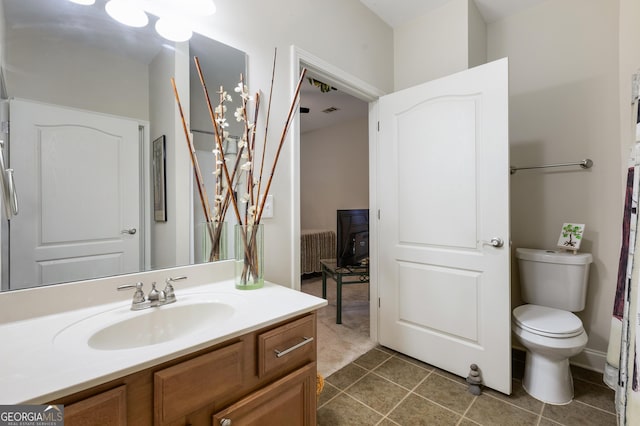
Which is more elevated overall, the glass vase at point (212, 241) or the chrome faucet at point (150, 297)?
the glass vase at point (212, 241)

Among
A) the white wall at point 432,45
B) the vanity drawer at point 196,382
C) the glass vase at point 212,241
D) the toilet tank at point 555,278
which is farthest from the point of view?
the white wall at point 432,45

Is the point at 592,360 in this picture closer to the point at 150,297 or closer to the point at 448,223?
the point at 448,223

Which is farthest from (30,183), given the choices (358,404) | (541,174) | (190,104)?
(541,174)

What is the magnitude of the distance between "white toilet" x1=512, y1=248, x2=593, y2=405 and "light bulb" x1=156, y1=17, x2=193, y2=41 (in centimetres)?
233

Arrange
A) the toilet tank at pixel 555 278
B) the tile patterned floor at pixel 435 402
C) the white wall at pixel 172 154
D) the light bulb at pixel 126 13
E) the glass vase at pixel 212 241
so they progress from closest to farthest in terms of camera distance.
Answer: the light bulb at pixel 126 13 < the white wall at pixel 172 154 < the glass vase at pixel 212 241 < the tile patterned floor at pixel 435 402 < the toilet tank at pixel 555 278

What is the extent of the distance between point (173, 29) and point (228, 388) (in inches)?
55.0

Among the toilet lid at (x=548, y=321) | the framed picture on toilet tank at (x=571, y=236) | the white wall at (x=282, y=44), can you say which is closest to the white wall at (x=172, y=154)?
the white wall at (x=282, y=44)

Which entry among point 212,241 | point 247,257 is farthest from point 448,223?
point 212,241

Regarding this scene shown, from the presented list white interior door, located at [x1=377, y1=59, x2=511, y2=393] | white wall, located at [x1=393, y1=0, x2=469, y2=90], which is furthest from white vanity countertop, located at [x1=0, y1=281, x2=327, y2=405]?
white wall, located at [x1=393, y1=0, x2=469, y2=90]

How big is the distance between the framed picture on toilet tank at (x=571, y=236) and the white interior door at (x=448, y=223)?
66 centimetres

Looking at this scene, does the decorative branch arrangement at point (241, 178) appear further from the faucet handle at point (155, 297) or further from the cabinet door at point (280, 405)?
the cabinet door at point (280, 405)

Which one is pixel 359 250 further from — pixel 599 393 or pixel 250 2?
pixel 250 2

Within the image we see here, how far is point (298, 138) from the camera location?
169cm

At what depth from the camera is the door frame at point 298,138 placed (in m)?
1.64
